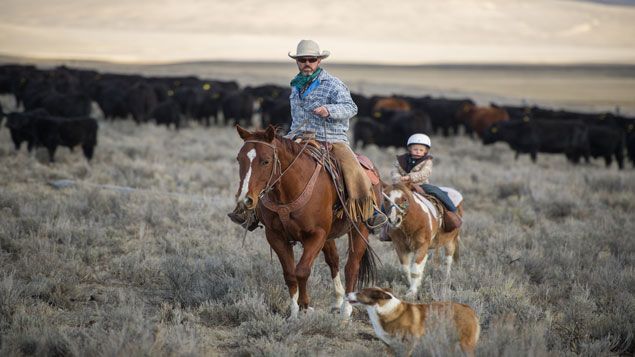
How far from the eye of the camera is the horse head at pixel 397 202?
6.89m

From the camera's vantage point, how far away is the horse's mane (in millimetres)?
5492

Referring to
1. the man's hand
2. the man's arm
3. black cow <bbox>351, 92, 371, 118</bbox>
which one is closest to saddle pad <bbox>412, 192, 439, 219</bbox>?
the man's arm

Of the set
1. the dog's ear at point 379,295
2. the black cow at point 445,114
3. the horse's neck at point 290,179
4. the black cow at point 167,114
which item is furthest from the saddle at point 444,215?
the black cow at point 445,114

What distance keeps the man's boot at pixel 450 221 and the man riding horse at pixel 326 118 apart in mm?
1594

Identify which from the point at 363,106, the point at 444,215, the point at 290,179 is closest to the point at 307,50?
the point at 290,179

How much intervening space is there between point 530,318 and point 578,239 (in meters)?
4.05

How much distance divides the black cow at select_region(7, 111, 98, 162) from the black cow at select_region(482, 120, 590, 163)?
14596 millimetres

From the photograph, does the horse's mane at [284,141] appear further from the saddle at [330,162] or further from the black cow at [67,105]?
the black cow at [67,105]

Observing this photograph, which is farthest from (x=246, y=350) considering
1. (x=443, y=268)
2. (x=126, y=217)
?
(x=126, y=217)

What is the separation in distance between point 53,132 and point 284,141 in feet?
40.6

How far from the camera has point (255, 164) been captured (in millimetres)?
5266

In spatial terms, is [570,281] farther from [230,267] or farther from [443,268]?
[230,267]

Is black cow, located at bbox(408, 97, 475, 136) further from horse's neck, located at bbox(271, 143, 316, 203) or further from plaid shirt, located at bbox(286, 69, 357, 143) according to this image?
horse's neck, located at bbox(271, 143, 316, 203)

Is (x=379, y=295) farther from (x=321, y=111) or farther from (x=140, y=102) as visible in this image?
(x=140, y=102)
